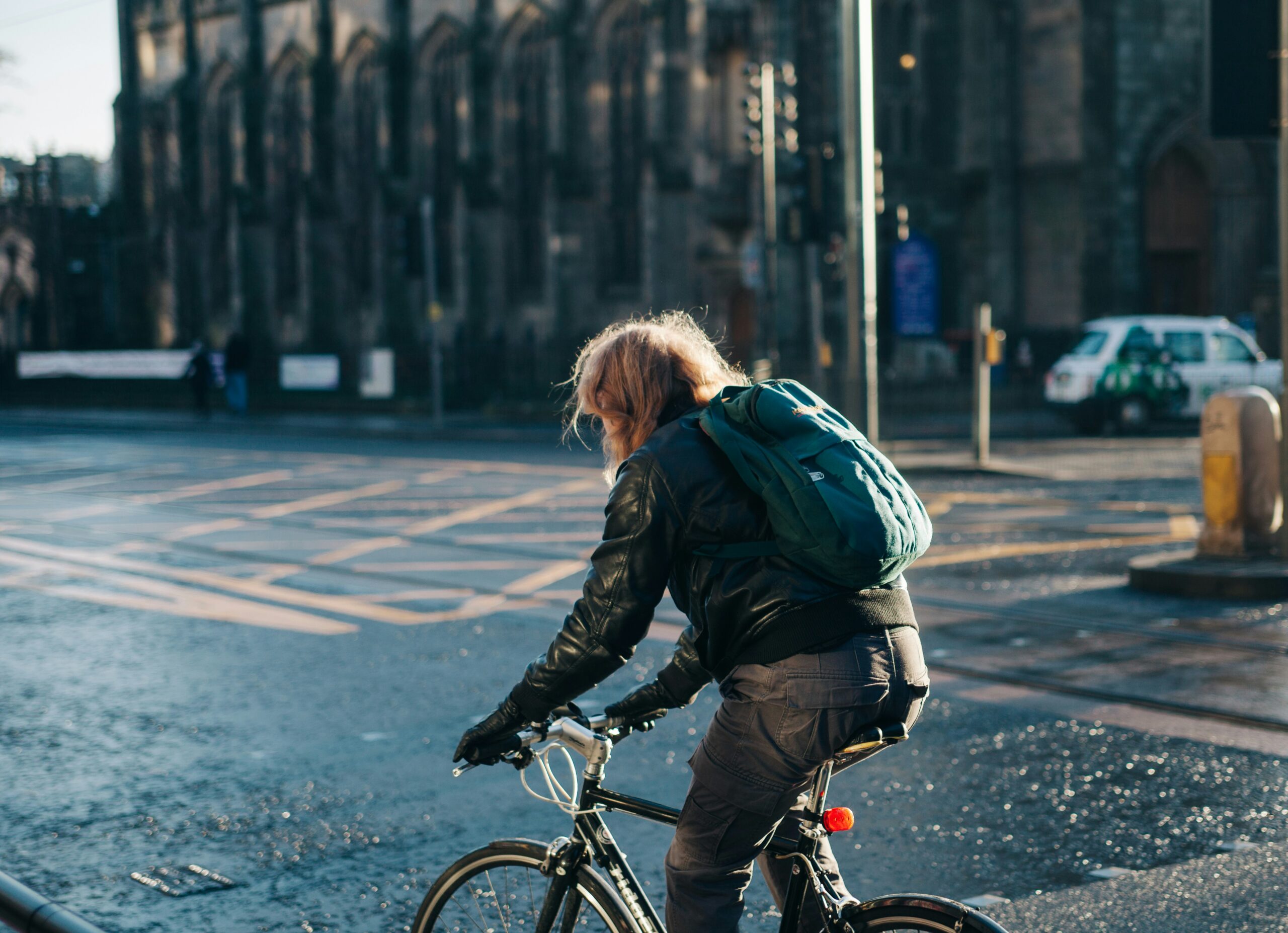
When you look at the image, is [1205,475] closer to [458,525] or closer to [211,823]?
[458,525]

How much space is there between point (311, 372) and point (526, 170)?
932cm

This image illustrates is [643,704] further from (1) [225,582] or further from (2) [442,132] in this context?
(2) [442,132]

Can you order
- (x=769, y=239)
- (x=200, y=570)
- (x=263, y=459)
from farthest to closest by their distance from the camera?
(x=769, y=239) → (x=263, y=459) → (x=200, y=570)

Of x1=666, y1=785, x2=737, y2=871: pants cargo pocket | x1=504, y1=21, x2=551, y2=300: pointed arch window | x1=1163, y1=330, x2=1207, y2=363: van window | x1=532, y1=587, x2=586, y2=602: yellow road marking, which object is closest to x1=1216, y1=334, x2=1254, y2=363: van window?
x1=1163, y1=330, x2=1207, y2=363: van window

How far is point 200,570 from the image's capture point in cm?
1098

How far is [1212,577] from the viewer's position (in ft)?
31.2

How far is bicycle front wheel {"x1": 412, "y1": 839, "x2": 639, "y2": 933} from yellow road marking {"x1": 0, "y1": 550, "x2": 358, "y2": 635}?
549 cm

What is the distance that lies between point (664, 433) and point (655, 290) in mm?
34545

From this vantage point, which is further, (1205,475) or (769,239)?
(769,239)

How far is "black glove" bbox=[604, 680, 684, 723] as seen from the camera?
314cm

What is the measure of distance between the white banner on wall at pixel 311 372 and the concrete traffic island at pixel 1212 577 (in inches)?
1052

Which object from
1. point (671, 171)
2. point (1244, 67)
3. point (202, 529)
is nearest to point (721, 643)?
point (1244, 67)

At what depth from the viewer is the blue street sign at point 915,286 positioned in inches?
1032

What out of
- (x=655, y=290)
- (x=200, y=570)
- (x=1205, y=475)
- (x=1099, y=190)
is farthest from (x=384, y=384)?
(x=1205, y=475)
